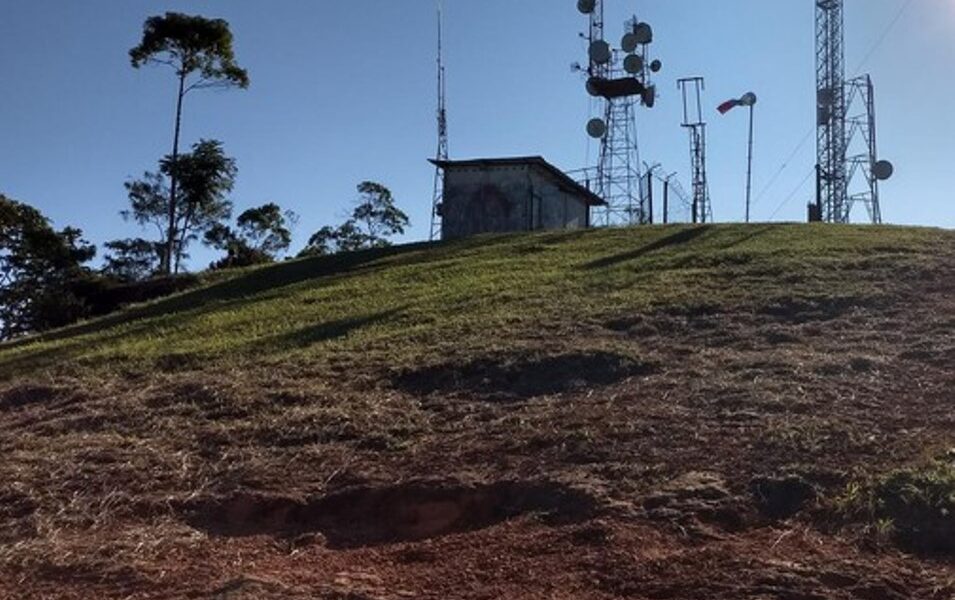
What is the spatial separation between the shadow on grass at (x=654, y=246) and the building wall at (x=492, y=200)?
23.5ft

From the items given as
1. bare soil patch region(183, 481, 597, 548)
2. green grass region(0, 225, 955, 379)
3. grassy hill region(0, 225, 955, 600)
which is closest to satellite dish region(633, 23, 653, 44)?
green grass region(0, 225, 955, 379)

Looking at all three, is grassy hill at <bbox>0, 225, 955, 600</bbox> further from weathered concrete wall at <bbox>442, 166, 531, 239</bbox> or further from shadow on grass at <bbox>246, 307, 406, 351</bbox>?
weathered concrete wall at <bbox>442, 166, 531, 239</bbox>

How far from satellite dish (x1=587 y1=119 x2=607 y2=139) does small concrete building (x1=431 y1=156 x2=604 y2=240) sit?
5.44 feet

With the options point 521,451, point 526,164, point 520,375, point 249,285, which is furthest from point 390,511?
point 526,164

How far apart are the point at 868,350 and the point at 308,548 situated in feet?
13.7

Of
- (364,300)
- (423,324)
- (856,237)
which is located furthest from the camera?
(856,237)

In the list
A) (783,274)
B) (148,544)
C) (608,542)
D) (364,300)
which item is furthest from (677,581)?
(364,300)

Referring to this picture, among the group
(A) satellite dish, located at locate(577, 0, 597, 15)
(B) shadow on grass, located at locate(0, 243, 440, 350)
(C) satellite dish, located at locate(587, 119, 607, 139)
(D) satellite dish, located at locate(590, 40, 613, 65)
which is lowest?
(B) shadow on grass, located at locate(0, 243, 440, 350)

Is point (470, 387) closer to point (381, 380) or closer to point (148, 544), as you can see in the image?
point (381, 380)

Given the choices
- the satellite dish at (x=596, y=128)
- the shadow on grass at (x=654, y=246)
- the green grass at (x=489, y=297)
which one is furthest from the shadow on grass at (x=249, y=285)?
the satellite dish at (x=596, y=128)

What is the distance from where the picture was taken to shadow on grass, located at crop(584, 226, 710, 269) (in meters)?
13.3

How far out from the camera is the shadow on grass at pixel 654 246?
13284 millimetres

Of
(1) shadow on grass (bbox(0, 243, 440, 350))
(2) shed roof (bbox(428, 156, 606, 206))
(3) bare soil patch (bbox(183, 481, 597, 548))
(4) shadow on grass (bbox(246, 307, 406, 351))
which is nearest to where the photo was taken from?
(3) bare soil patch (bbox(183, 481, 597, 548))

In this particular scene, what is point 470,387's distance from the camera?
24.3 feet
